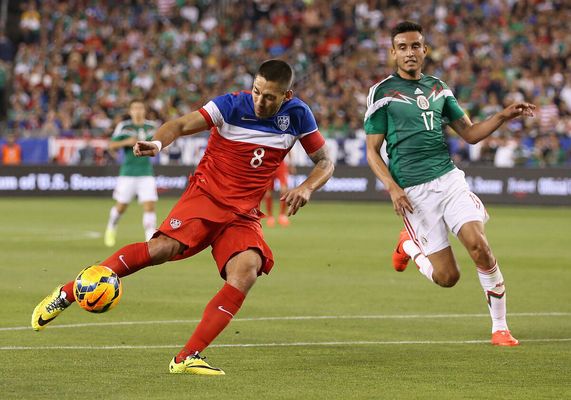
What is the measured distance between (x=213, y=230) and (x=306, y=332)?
7.41 feet

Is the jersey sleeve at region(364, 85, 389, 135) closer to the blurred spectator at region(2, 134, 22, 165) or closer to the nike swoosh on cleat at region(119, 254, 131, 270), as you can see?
the nike swoosh on cleat at region(119, 254, 131, 270)

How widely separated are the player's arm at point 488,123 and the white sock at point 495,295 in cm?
109

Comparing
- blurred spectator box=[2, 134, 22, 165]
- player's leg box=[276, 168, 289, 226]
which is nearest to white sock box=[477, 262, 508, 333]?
player's leg box=[276, 168, 289, 226]

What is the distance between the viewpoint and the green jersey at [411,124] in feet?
33.2

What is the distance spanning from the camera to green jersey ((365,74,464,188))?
33.2ft

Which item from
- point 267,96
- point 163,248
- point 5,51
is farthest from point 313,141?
point 5,51

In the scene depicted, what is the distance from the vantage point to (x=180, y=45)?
41.1 m

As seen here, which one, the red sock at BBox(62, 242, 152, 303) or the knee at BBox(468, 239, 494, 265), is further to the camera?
the knee at BBox(468, 239, 494, 265)

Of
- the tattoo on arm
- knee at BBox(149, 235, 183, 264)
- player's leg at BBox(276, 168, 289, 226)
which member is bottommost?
player's leg at BBox(276, 168, 289, 226)

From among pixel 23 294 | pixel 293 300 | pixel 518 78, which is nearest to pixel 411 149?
pixel 293 300

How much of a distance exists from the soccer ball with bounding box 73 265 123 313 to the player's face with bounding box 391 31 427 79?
3161 millimetres

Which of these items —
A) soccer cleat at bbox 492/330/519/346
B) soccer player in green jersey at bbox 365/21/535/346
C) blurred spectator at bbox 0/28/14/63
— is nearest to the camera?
soccer cleat at bbox 492/330/519/346

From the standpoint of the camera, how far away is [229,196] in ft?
29.3

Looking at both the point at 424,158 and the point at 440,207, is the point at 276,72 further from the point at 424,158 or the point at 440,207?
the point at 440,207
